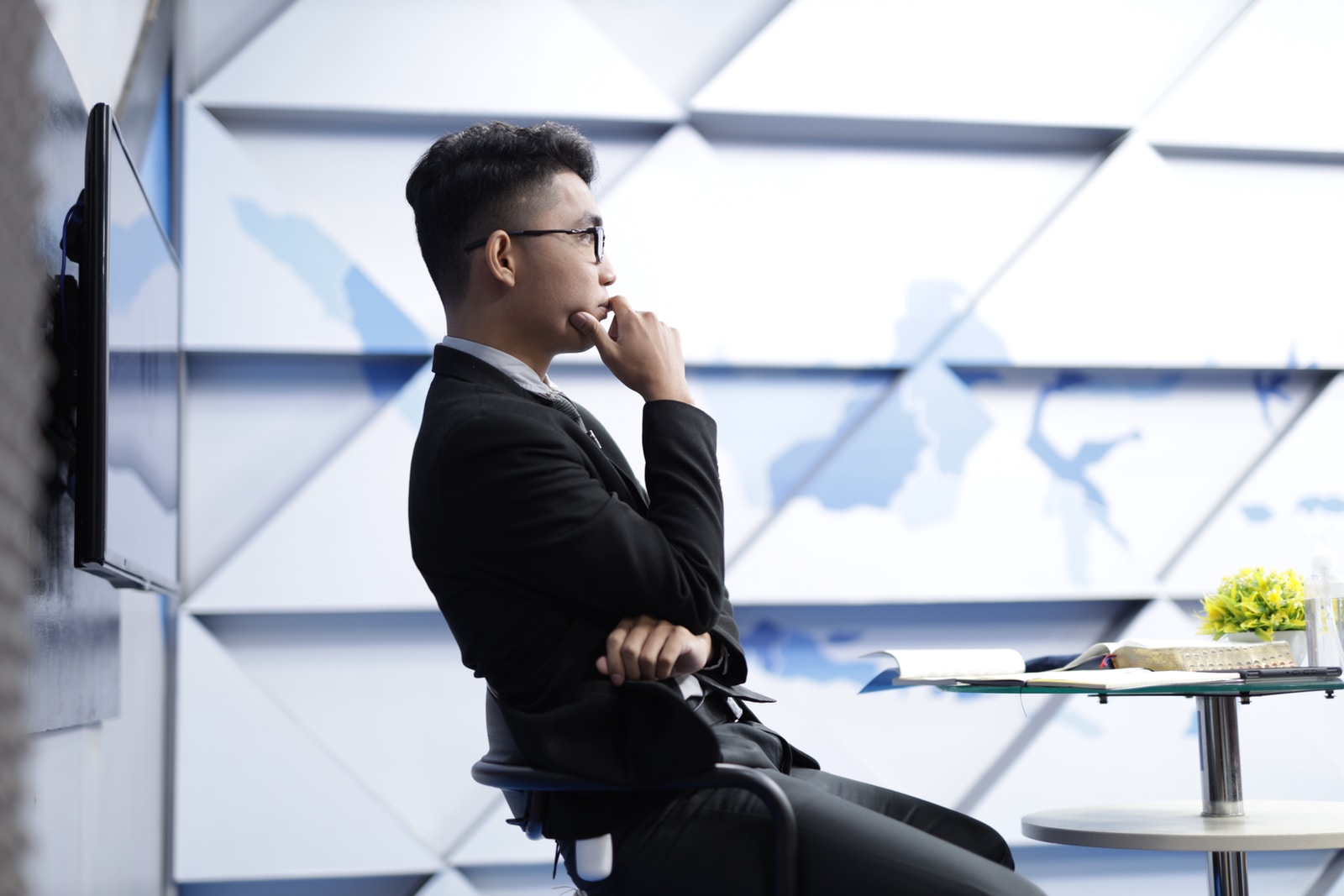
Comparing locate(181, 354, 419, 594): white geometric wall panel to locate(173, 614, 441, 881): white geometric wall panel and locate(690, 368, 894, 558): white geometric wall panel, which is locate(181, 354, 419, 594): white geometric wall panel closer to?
locate(173, 614, 441, 881): white geometric wall panel

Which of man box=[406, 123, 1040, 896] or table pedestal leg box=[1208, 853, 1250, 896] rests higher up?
man box=[406, 123, 1040, 896]

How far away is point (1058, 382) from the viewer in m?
3.35

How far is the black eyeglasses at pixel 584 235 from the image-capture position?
5.14 ft

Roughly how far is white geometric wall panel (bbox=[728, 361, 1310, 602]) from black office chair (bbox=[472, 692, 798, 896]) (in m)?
1.70

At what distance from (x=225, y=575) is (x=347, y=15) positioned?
1477mm

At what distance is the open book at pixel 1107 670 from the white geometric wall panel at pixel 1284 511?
4.95 ft

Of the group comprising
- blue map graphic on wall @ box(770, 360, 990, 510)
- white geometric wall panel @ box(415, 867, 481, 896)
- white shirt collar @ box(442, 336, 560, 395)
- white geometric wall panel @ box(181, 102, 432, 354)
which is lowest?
white geometric wall panel @ box(415, 867, 481, 896)

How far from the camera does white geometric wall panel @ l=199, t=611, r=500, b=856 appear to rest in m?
2.98

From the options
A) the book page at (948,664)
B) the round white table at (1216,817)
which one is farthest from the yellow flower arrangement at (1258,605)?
the book page at (948,664)

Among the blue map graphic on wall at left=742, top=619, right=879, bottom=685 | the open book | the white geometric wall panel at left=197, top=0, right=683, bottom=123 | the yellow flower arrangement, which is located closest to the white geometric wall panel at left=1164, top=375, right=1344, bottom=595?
the blue map graphic on wall at left=742, top=619, right=879, bottom=685

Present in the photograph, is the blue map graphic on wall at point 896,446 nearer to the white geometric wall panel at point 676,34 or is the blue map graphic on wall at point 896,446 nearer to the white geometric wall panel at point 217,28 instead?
the white geometric wall panel at point 676,34

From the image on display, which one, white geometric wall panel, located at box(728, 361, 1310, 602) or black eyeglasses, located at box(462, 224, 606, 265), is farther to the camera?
white geometric wall panel, located at box(728, 361, 1310, 602)

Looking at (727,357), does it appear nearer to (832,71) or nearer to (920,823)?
(832,71)

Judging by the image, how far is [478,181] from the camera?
1.59m
